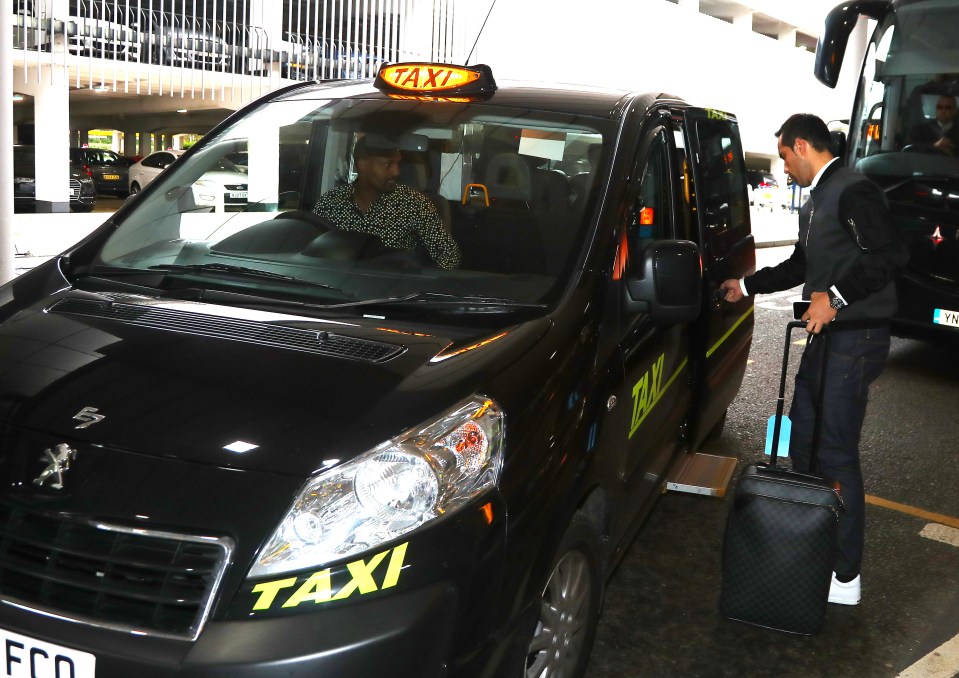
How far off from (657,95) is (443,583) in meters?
2.28

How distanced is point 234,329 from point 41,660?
0.85 meters

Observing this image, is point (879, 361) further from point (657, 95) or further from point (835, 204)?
point (657, 95)

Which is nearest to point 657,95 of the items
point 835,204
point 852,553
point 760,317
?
point 835,204

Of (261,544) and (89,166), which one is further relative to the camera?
(89,166)

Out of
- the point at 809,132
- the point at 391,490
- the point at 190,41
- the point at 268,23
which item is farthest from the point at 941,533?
the point at 268,23

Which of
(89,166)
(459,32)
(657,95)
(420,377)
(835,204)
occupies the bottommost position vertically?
(89,166)

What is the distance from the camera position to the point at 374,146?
3.29m

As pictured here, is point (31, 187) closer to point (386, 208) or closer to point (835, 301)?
point (386, 208)

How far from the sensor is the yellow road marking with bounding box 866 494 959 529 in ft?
15.4

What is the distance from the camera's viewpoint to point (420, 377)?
2.23 meters

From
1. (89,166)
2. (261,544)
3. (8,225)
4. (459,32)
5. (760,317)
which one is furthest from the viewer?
(89,166)

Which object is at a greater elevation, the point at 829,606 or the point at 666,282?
the point at 666,282

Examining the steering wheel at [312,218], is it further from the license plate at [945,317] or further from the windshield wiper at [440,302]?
the license plate at [945,317]

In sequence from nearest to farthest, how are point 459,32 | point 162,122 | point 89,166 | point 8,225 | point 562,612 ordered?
point 562,612, point 8,225, point 459,32, point 89,166, point 162,122
